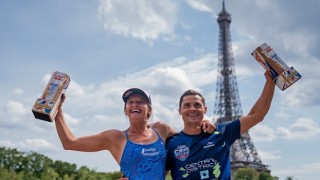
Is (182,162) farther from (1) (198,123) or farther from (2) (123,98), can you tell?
(2) (123,98)

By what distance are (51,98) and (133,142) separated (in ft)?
3.48

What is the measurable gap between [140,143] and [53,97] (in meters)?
1.13

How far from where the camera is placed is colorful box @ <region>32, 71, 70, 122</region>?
4.70m

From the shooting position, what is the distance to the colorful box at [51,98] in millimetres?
4695

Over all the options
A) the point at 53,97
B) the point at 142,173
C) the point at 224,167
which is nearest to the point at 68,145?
the point at 53,97

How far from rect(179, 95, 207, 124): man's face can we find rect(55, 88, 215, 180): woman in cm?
19

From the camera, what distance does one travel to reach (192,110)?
5129 mm

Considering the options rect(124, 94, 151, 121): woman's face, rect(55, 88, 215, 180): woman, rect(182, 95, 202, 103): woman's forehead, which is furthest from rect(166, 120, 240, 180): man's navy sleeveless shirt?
rect(124, 94, 151, 121): woman's face

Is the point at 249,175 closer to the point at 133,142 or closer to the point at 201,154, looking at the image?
the point at 201,154

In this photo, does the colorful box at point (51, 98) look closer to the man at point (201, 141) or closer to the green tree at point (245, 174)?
the man at point (201, 141)

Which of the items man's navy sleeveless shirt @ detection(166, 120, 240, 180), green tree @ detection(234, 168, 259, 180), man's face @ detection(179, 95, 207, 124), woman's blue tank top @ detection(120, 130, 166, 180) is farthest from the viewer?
green tree @ detection(234, 168, 259, 180)

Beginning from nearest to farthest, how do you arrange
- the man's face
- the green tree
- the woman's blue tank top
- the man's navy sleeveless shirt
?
the woman's blue tank top < the man's navy sleeveless shirt < the man's face < the green tree

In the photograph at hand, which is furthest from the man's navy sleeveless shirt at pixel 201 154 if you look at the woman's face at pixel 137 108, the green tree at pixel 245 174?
the green tree at pixel 245 174

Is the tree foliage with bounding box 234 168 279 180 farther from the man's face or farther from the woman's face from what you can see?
the woman's face
